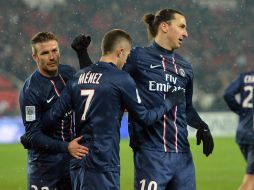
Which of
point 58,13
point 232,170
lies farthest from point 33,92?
point 58,13

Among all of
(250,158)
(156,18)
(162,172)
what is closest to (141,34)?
(250,158)

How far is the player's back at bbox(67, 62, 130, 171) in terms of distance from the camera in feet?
13.3

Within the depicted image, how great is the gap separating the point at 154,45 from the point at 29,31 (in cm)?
1423

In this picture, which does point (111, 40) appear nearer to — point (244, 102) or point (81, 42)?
point (81, 42)

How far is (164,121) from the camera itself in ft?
15.2

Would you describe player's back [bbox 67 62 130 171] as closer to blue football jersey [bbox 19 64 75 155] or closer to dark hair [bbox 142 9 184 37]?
blue football jersey [bbox 19 64 75 155]

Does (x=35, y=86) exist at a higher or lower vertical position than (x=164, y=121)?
higher

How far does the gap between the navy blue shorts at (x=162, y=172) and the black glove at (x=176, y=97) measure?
43 cm

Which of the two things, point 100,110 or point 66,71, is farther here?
point 66,71

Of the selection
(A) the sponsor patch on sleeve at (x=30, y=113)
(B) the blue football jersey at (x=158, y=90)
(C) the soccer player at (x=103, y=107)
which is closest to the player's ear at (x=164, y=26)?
(B) the blue football jersey at (x=158, y=90)

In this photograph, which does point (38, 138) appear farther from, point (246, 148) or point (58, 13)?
point (58, 13)

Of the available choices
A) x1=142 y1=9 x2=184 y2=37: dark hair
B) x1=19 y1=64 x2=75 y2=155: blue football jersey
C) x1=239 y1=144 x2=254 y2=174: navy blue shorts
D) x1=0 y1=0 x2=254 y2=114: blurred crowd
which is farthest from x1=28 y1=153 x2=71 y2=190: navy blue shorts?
x1=0 y1=0 x2=254 y2=114: blurred crowd

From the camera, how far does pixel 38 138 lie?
4.29m

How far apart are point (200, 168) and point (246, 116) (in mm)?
5050
